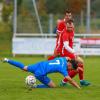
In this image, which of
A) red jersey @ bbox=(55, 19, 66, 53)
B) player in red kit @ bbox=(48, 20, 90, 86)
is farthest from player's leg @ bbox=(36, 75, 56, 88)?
red jersey @ bbox=(55, 19, 66, 53)

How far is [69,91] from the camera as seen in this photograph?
13445 millimetres

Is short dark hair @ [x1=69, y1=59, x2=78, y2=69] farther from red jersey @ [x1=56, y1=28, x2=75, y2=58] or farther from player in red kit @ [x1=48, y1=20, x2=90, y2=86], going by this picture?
red jersey @ [x1=56, y1=28, x2=75, y2=58]

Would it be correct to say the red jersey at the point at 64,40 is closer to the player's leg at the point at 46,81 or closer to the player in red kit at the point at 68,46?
the player in red kit at the point at 68,46

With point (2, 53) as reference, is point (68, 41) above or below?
above

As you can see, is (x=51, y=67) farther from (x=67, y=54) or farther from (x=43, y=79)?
(x=67, y=54)

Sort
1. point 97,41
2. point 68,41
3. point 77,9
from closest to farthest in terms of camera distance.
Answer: point 68,41 → point 97,41 → point 77,9

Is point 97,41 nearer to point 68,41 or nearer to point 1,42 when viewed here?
point 1,42

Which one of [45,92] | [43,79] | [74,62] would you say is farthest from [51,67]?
[45,92]

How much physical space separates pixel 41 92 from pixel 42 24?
2368 cm

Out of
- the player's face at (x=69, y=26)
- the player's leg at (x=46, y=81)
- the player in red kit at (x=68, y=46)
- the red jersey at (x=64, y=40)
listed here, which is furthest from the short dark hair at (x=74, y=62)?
the player's face at (x=69, y=26)

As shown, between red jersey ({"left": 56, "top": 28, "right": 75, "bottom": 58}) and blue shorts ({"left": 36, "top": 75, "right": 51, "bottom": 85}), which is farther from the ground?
red jersey ({"left": 56, "top": 28, "right": 75, "bottom": 58})

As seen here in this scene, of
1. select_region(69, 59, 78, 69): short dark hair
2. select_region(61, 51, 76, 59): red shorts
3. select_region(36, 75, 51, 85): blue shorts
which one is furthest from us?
select_region(61, 51, 76, 59): red shorts

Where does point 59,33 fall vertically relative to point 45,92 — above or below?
above

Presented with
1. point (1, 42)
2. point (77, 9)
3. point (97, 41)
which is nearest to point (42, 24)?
point (1, 42)
